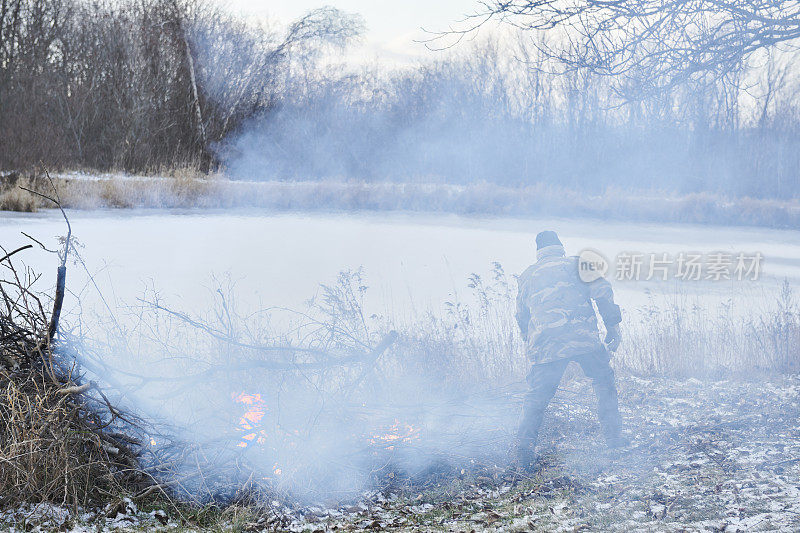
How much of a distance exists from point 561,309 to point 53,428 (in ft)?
8.06

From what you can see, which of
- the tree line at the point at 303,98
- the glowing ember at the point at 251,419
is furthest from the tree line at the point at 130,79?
the glowing ember at the point at 251,419

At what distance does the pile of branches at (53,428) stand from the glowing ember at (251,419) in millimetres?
501

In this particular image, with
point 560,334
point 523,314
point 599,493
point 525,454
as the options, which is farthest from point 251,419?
point 599,493

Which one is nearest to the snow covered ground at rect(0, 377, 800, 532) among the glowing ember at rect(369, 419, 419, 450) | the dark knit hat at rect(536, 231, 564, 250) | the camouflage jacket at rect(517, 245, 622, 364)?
the glowing ember at rect(369, 419, 419, 450)

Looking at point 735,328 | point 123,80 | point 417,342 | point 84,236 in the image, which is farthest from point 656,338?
point 123,80

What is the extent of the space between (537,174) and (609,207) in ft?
4.72

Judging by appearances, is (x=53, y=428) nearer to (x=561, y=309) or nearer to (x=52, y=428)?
(x=52, y=428)

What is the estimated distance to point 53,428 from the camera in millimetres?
2980

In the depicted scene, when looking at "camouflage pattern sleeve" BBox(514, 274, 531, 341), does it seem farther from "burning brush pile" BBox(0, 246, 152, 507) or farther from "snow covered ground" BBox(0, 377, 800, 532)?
"burning brush pile" BBox(0, 246, 152, 507)

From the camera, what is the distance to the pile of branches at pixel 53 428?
2871mm

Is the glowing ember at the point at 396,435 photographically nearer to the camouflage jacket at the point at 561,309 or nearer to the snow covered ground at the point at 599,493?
the snow covered ground at the point at 599,493

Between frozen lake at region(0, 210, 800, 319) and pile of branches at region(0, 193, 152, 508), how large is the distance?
6.83 ft

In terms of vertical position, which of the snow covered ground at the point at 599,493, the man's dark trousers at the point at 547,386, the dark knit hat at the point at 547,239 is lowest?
the snow covered ground at the point at 599,493

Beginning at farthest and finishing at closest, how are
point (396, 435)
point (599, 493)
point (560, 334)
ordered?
point (396, 435)
point (560, 334)
point (599, 493)
